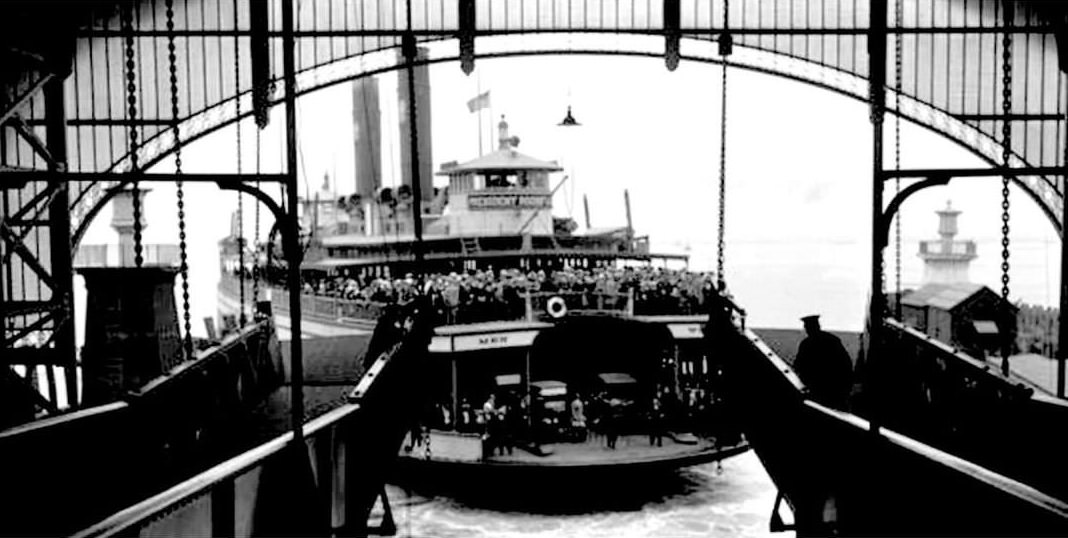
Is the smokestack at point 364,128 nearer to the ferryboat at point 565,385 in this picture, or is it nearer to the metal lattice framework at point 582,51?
the ferryboat at point 565,385

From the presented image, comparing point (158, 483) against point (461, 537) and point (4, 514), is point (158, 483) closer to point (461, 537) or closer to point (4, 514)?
→ point (4, 514)

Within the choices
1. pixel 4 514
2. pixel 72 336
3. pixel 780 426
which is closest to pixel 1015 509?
pixel 780 426

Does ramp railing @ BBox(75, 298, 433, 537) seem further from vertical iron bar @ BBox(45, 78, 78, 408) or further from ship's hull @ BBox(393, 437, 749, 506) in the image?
ship's hull @ BBox(393, 437, 749, 506)

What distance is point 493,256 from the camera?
35.7 meters

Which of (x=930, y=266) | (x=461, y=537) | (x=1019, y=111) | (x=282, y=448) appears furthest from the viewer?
(x=930, y=266)

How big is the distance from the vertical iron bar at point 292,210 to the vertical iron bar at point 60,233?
5634 mm

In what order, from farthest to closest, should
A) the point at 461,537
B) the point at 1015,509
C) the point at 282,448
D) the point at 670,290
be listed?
the point at 670,290 < the point at 461,537 < the point at 282,448 < the point at 1015,509

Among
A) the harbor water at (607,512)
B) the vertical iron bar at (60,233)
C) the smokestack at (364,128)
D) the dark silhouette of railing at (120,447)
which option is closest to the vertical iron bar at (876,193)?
the dark silhouette of railing at (120,447)

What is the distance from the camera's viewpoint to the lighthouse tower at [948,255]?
143ft

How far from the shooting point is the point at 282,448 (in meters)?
5.29

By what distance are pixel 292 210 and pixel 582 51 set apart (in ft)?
47.4

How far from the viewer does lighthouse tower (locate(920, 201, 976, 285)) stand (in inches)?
1719

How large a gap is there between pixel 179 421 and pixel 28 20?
4457 mm

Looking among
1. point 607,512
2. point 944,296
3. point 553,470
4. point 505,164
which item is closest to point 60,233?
point 553,470
